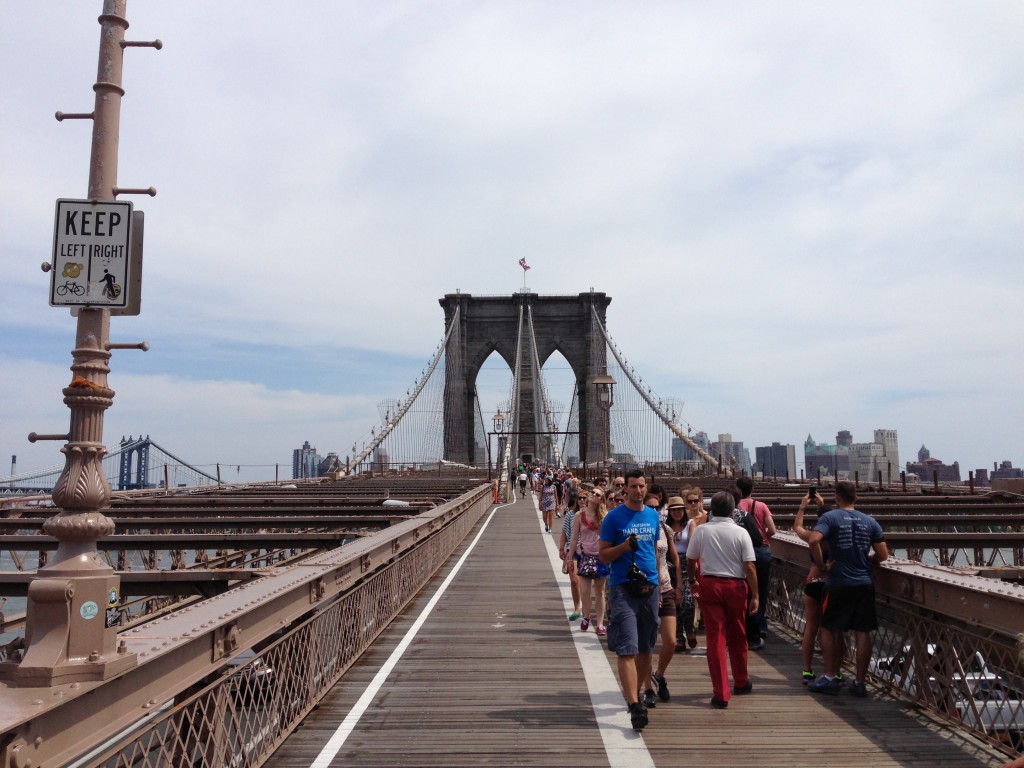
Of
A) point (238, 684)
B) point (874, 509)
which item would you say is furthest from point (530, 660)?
point (874, 509)

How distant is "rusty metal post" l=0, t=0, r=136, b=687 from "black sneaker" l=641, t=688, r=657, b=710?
3862 millimetres

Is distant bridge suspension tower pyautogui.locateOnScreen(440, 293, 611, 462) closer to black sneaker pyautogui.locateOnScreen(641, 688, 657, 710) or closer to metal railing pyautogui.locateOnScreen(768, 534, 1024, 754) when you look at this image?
metal railing pyautogui.locateOnScreen(768, 534, 1024, 754)

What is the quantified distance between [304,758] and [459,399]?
258 ft

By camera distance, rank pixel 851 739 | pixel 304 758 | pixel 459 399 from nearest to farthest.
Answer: pixel 304 758
pixel 851 739
pixel 459 399

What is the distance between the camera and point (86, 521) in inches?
135

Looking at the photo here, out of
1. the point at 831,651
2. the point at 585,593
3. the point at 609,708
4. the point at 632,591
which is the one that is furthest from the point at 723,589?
the point at 585,593

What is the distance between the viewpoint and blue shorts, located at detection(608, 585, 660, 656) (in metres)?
5.55

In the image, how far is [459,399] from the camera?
83562 millimetres

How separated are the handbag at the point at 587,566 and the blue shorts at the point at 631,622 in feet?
9.60

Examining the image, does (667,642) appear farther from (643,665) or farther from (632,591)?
(632,591)

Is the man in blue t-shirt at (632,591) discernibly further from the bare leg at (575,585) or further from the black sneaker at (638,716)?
the bare leg at (575,585)

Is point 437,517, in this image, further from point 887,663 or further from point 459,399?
point 459,399

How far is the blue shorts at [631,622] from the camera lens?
555 centimetres

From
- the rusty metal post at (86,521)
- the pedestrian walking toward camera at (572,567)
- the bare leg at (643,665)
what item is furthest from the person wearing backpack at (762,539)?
the rusty metal post at (86,521)
